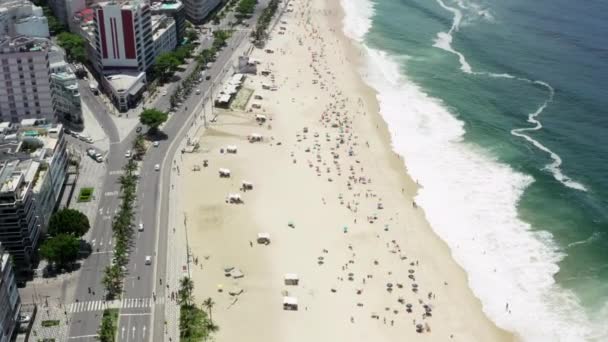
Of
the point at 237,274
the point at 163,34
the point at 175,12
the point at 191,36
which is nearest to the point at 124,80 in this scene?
the point at 163,34

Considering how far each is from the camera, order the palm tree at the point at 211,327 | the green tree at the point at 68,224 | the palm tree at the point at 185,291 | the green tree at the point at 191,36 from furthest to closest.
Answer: the green tree at the point at 191,36 → the green tree at the point at 68,224 → the palm tree at the point at 185,291 → the palm tree at the point at 211,327

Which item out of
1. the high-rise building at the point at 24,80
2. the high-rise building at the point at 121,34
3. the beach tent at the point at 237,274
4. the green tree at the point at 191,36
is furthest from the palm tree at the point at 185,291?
the green tree at the point at 191,36

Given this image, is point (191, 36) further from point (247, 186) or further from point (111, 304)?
point (111, 304)

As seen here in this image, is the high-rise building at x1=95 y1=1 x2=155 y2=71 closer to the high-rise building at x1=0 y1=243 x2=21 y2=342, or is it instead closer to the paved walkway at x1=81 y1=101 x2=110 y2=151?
the paved walkway at x1=81 y1=101 x2=110 y2=151

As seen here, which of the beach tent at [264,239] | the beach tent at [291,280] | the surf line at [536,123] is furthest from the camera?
the surf line at [536,123]

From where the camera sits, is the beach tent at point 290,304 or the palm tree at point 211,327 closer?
the palm tree at point 211,327

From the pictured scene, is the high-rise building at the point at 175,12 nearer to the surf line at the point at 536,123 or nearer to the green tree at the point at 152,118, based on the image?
the green tree at the point at 152,118

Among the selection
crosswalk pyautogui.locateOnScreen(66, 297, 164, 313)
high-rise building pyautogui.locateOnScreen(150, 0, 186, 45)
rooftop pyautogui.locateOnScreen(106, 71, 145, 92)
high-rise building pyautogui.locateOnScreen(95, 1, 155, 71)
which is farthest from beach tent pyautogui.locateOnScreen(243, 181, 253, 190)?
high-rise building pyautogui.locateOnScreen(150, 0, 186, 45)
